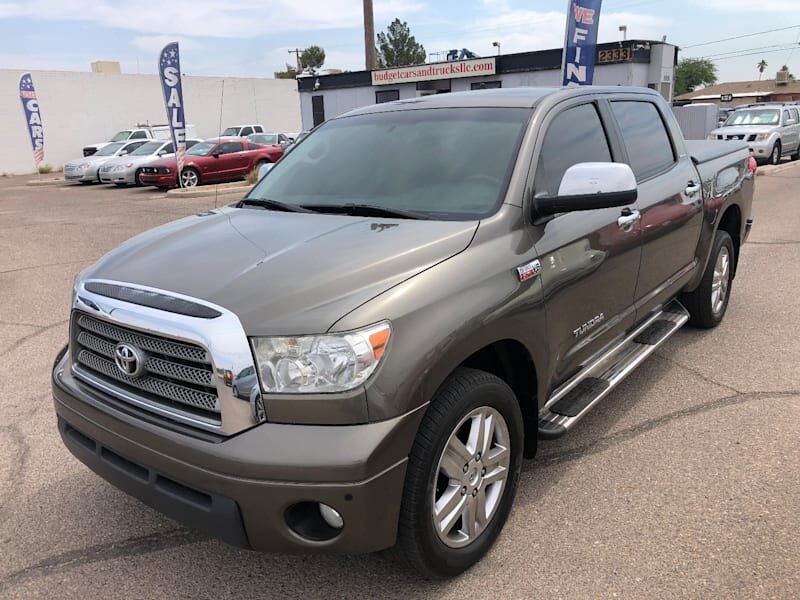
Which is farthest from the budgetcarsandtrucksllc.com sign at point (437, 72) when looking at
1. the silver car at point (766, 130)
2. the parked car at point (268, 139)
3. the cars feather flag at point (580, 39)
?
the cars feather flag at point (580, 39)

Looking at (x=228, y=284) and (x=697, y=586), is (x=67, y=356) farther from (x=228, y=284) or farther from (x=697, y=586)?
(x=697, y=586)

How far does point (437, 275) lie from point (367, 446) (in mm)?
696

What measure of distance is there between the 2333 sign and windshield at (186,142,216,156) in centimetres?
1731

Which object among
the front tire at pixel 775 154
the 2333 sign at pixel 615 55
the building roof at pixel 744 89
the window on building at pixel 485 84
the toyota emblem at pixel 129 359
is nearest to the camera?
the toyota emblem at pixel 129 359

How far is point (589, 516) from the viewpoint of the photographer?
302 centimetres

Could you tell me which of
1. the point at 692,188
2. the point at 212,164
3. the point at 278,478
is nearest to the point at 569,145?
the point at 692,188

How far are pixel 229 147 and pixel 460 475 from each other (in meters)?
20.3

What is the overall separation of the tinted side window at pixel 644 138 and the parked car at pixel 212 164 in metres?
16.7

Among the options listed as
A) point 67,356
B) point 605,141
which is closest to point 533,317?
point 605,141

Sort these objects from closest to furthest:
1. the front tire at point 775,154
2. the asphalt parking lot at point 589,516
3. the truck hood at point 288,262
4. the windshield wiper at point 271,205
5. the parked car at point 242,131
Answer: the truck hood at point 288,262 → the asphalt parking lot at point 589,516 → the windshield wiper at point 271,205 → the front tire at point 775,154 → the parked car at point 242,131

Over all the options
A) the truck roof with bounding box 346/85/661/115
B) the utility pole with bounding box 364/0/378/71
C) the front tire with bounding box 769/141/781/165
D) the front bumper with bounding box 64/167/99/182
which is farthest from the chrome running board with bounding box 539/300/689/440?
the utility pole with bounding box 364/0/378/71

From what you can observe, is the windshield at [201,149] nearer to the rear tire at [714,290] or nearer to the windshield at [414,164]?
the rear tire at [714,290]

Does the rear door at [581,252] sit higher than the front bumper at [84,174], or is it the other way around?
the rear door at [581,252]

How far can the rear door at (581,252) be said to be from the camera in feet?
9.88
